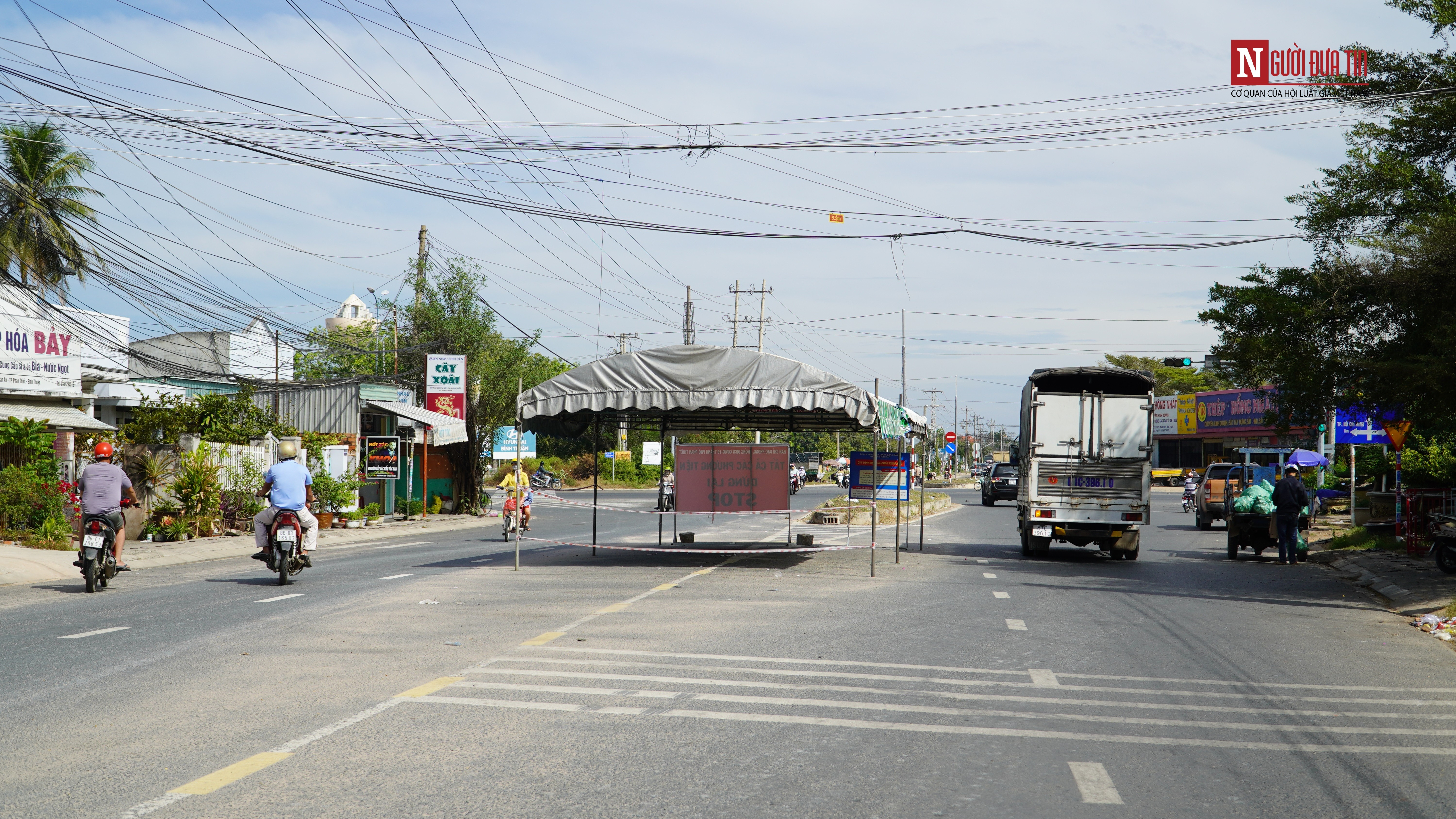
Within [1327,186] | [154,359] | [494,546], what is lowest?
[494,546]

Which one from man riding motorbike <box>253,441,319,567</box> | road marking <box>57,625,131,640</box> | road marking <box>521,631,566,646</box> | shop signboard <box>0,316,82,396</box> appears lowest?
road marking <box>57,625,131,640</box>

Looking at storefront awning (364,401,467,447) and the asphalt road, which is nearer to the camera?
the asphalt road

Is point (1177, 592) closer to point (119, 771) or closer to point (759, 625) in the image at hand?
point (759, 625)

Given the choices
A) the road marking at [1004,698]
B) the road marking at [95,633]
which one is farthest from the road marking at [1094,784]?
the road marking at [95,633]

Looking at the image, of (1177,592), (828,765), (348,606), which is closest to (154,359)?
(348,606)

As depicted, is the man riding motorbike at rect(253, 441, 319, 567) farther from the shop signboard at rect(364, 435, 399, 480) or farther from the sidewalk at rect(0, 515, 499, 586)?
the shop signboard at rect(364, 435, 399, 480)

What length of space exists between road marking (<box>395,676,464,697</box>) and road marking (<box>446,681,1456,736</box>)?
12cm

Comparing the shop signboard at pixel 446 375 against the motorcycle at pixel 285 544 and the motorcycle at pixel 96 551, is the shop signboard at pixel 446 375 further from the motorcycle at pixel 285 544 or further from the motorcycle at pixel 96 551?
the motorcycle at pixel 96 551

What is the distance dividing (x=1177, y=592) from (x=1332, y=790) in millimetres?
10130

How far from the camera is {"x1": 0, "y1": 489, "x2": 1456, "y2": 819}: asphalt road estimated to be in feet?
17.4

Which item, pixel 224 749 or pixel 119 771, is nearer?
pixel 119 771

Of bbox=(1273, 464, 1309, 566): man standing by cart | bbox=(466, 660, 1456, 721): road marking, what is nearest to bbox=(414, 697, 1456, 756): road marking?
bbox=(466, 660, 1456, 721): road marking

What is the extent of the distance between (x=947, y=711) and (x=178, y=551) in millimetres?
17921

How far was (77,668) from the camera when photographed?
838 centimetres
